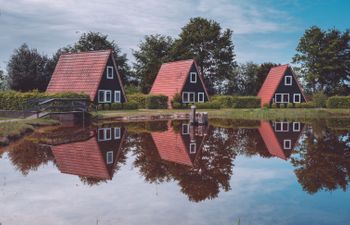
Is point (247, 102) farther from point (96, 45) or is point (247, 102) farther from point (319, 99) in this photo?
point (96, 45)

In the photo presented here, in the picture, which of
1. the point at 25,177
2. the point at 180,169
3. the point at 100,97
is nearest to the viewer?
→ the point at 25,177

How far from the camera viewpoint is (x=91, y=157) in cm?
1445

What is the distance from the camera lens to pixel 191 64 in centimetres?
5328

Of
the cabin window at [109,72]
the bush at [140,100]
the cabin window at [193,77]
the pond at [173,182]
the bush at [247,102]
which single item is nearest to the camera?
the pond at [173,182]

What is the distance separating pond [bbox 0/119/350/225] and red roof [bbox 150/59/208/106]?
1338 inches

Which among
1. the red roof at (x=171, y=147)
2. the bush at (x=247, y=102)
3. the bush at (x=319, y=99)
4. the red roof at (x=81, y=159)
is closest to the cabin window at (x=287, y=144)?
the red roof at (x=171, y=147)

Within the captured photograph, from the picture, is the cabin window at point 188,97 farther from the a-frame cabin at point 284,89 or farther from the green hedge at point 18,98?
the green hedge at point 18,98

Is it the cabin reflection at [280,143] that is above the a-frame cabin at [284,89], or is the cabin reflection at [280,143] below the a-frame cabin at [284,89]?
below

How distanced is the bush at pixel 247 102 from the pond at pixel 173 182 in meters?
33.5

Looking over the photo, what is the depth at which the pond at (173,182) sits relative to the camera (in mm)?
8086

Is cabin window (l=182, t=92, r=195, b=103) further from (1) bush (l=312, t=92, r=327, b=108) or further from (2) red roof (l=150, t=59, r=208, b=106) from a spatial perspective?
(1) bush (l=312, t=92, r=327, b=108)

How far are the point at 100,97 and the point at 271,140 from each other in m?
27.5

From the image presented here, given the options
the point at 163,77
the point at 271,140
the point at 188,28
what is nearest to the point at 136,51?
the point at 188,28

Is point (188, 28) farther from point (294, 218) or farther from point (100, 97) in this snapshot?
point (294, 218)
